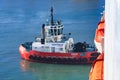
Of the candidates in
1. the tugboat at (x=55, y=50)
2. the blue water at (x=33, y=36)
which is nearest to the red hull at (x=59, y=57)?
the tugboat at (x=55, y=50)

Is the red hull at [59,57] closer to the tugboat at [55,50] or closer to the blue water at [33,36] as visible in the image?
the tugboat at [55,50]

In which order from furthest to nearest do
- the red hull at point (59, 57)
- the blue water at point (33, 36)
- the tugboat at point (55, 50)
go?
the tugboat at point (55, 50)
the red hull at point (59, 57)
the blue water at point (33, 36)

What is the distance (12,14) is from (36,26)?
4326mm

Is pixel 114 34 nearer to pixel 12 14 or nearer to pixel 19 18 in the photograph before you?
pixel 19 18

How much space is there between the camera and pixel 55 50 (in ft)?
39.8

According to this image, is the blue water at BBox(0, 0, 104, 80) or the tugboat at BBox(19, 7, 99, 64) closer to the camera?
the blue water at BBox(0, 0, 104, 80)

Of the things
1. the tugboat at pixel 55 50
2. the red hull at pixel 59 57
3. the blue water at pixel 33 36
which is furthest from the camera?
the tugboat at pixel 55 50

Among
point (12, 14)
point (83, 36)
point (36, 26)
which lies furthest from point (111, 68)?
point (12, 14)

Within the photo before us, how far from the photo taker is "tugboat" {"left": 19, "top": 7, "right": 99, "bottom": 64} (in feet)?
37.8

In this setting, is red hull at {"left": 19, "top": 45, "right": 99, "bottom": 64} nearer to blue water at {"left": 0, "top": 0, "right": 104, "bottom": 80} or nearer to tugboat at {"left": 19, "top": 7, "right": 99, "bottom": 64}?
tugboat at {"left": 19, "top": 7, "right": 99, "bottom": 64}

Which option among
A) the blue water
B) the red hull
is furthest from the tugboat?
the blue water

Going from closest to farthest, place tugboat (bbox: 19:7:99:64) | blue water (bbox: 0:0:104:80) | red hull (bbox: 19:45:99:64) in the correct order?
blue water (bbox: 0:0:104:80)
red hull (bbox: 19:45:99:64)
tugboat (bbox: 19:7:99:64)

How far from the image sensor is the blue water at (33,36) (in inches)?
429

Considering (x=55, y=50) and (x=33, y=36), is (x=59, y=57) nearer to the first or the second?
(x=55, y=50)
